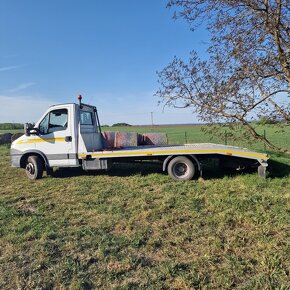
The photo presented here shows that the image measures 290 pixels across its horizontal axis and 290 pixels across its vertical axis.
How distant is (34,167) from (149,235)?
6.02 m

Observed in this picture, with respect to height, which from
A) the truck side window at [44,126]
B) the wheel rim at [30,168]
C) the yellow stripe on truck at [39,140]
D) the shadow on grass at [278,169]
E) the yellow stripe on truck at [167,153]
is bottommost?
the shadow on grass at [278,169]

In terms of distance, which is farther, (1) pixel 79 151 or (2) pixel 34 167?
(2) pixel 34 167

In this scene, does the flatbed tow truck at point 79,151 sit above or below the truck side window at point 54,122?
below

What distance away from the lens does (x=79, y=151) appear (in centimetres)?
935

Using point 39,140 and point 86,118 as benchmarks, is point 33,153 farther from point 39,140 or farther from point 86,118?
point 86,118

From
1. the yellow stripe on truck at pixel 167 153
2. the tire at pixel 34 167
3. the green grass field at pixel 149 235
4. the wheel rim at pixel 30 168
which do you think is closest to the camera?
the green grass field at pixel 149 235

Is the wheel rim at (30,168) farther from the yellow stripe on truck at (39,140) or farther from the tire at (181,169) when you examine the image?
the tire at (181,169)

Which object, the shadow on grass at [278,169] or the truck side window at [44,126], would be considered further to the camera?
the truck side window at [44,126]

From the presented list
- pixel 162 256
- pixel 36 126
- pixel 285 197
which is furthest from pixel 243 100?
pixel 36 126

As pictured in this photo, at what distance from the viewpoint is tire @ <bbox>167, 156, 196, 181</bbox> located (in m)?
8.58

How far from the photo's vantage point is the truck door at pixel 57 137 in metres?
9.44

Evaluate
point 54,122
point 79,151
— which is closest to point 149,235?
point 79,151

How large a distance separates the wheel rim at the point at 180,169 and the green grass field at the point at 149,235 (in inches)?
15.3

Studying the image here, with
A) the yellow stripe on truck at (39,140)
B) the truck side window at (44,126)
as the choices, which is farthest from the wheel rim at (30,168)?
the truck side window at (44,126)
